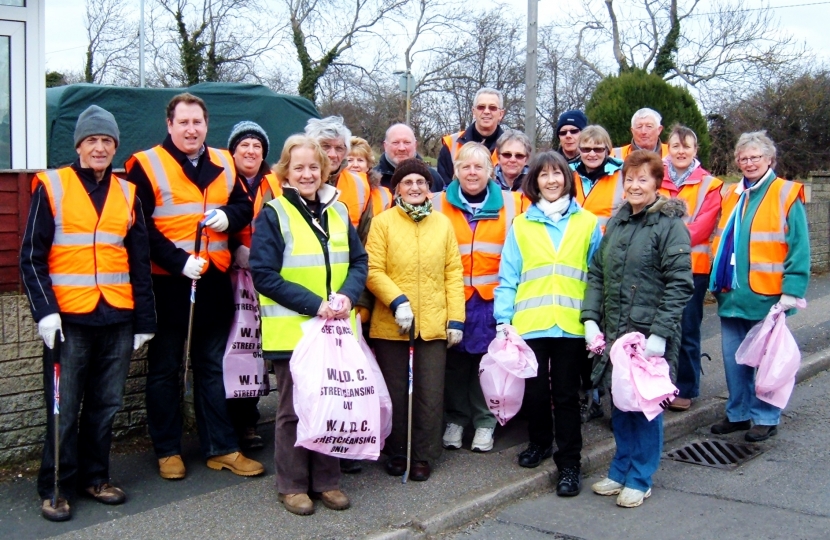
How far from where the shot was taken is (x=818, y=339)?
8.95 meters

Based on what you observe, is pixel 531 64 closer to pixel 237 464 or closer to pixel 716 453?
pixel 716 453

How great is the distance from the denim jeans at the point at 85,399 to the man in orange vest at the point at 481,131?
285 centimetres

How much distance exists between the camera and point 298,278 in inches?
177

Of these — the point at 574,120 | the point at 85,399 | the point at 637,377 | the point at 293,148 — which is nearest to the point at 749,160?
the point at 574,120

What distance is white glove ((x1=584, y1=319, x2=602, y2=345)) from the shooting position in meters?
4.80

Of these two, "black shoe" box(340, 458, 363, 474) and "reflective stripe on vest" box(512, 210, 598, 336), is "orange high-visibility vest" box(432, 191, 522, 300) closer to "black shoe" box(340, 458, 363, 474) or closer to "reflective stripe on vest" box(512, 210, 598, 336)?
"reflective stripe on vest" box(512, 210, 598, 336)

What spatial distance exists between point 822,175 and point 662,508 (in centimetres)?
1205

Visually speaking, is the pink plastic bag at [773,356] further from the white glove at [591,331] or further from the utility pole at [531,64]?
the utility pole at [531,64]

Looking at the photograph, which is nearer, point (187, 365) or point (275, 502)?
point (275, 502)

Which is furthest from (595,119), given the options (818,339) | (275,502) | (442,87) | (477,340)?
(442,87)

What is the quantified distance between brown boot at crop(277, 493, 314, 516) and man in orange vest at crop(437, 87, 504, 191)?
2776 mm

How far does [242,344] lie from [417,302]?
106 cm

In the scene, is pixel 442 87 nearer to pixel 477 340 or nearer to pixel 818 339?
pixel 818 339

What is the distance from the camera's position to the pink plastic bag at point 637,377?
459 centimetres
